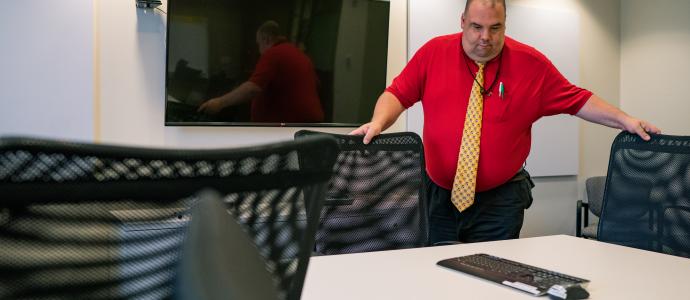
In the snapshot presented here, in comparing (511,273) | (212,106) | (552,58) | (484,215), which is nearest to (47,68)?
(212,106)

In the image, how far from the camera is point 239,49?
3406 millimetres

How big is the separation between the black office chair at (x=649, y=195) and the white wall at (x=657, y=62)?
11.3 feet

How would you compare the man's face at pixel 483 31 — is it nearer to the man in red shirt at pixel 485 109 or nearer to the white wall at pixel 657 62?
the man in red shirt at pixel 485 109

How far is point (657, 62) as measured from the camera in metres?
5.03

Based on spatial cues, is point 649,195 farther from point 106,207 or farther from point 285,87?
point 285,87

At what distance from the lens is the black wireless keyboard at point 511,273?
124cm

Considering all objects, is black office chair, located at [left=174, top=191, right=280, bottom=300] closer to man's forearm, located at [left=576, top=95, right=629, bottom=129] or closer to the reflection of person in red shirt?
man's forearm, located at [left=576, top=95, right=629, bottom=129]

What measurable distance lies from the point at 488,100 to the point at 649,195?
26.1 inches

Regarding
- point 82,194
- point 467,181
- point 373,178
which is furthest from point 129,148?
point 467,181

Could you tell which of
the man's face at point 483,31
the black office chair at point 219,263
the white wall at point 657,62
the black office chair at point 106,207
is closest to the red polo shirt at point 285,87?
the man's face at point 483,31

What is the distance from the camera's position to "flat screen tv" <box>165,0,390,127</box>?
3.27 meters

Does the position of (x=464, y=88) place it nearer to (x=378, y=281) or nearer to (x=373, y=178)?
(x=373, y=178)

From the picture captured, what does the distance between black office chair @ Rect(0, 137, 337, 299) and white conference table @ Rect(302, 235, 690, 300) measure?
0.69 meters

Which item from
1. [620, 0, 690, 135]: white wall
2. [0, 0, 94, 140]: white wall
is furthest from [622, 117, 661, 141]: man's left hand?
[620, 0, 690, 135]: white wall
